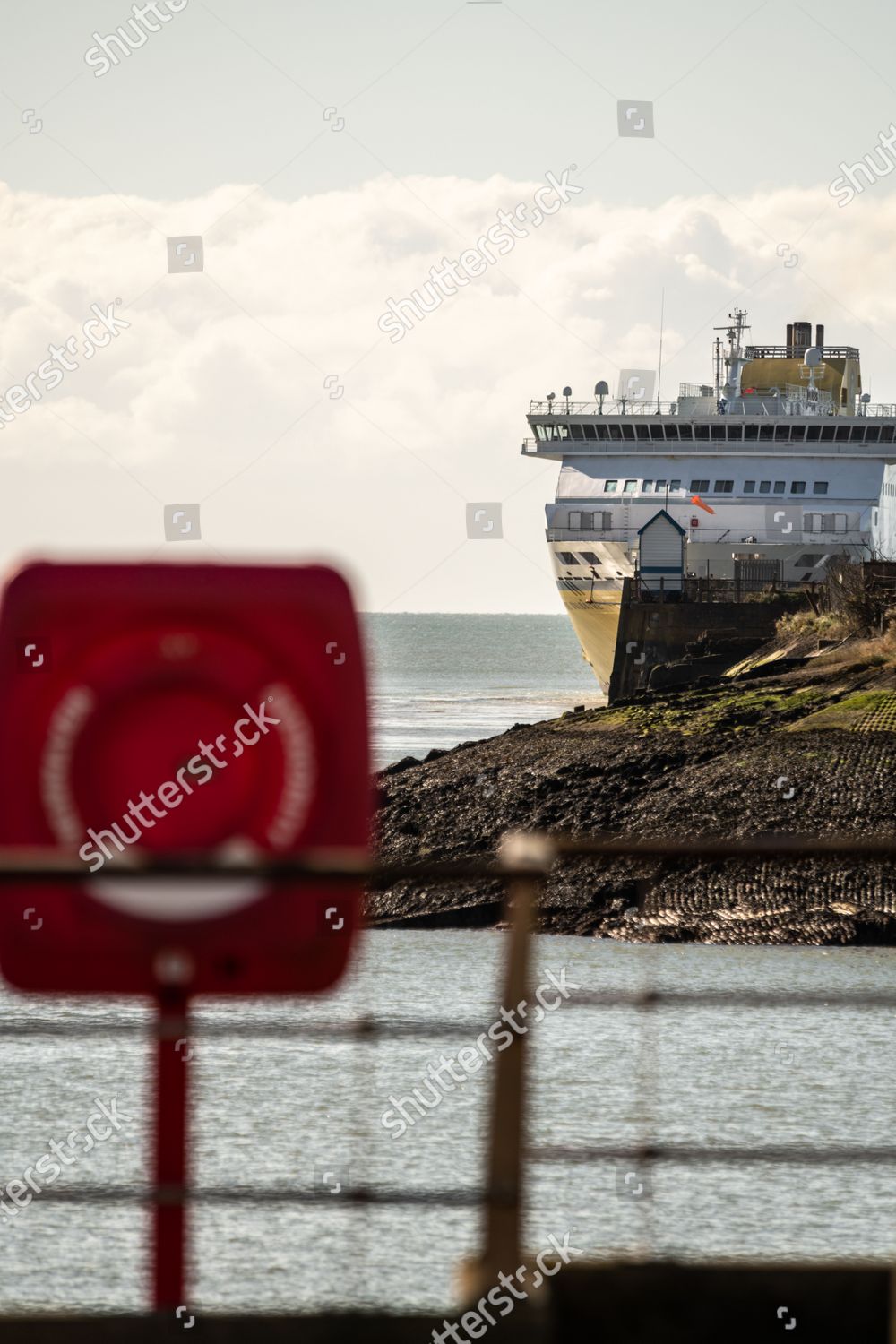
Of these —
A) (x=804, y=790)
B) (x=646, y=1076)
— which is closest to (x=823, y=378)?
(x=804, y=790)

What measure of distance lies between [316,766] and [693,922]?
78.3 feet

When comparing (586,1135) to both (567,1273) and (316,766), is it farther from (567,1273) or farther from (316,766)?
(316,766)

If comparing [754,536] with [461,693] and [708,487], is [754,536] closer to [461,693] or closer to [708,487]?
[708,487]

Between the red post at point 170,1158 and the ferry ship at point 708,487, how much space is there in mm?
61047

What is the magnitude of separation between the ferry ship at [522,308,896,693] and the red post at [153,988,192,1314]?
61.0 meters

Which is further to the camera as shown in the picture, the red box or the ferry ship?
the ferry ship

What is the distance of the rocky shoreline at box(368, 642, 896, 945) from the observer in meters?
25.9

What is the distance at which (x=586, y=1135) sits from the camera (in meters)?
18.3

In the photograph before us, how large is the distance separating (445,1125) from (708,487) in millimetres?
49497

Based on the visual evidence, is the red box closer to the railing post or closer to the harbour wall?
the railing post

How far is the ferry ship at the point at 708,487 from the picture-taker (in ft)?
213

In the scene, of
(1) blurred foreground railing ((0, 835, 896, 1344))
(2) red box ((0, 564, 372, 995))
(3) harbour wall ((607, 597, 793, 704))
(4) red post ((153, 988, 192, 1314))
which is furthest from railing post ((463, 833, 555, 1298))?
(3) harbour wall ((607, 597, 793, 704))

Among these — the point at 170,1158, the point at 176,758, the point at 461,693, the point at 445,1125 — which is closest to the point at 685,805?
the point at 445,1125

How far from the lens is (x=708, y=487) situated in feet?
218
